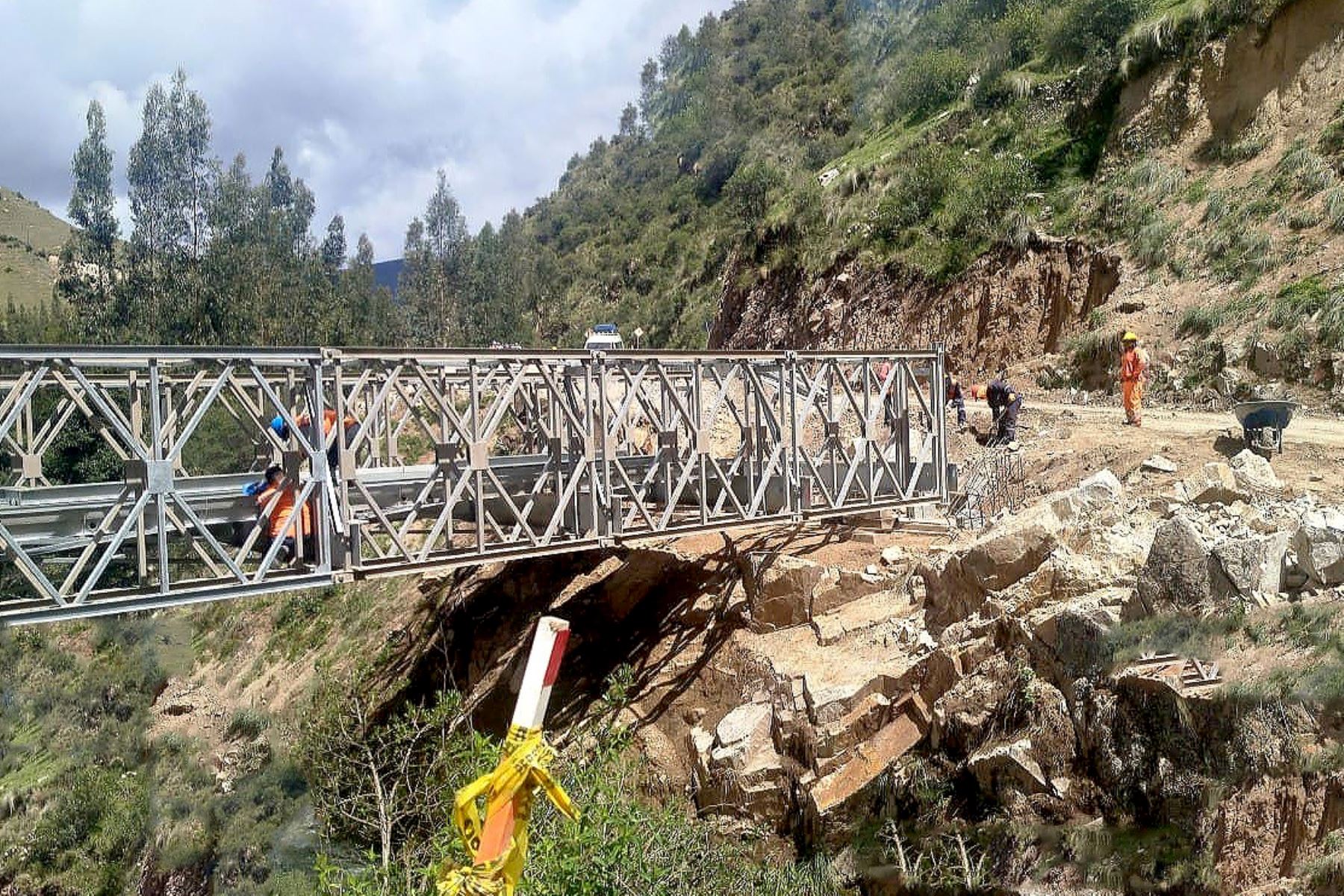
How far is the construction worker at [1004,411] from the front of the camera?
775 inches

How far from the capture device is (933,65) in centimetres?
5097

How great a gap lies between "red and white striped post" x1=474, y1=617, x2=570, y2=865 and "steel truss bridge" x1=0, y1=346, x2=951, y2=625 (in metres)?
6.73

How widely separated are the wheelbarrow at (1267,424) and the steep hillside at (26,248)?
97035 millimetres

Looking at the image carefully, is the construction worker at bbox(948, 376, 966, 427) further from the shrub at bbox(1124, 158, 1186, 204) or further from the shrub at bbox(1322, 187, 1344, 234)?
the shrub at bbox(1124, 158, 1186, 204)

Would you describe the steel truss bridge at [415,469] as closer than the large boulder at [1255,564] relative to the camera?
Yes

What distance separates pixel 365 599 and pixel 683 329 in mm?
34846

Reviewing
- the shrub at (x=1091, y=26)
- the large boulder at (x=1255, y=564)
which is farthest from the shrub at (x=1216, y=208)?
the large boulder at (x=1255, y=564)

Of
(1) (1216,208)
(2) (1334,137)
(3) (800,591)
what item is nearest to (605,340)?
(1) (1216,208)

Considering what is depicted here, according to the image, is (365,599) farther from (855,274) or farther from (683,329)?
(683,329)

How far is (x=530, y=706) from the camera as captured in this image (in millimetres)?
4473

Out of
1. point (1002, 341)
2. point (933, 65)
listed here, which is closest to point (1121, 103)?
point (1002, 341)

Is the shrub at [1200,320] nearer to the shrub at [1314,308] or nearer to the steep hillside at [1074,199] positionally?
the steep hillside at [1074,199]

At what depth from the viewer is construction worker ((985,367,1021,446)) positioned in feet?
64.6

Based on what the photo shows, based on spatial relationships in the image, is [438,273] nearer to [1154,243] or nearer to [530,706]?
[1154,243]
